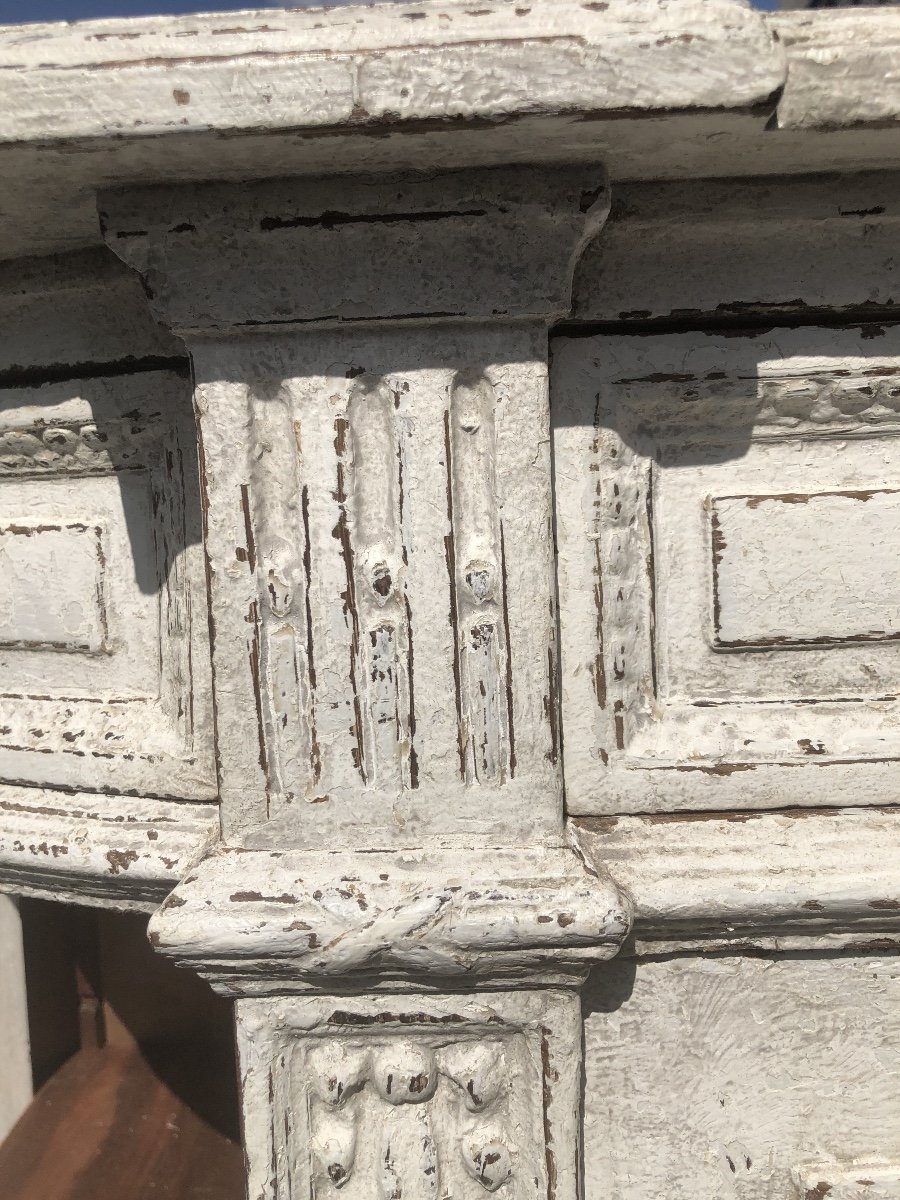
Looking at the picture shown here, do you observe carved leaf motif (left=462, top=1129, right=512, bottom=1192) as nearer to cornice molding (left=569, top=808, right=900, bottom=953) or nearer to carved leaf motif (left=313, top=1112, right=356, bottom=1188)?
carved leaf motif (left=313, top=1112, right=356, bottom=1188)

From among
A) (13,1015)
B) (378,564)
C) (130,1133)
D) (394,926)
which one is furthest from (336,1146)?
(13,1015)

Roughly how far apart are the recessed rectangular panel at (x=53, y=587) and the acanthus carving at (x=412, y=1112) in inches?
22.2

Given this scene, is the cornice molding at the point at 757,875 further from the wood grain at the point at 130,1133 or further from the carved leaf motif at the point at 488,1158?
the wood grain at the point at 130,1133

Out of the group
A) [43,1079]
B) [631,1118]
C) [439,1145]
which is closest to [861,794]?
[631,1118]

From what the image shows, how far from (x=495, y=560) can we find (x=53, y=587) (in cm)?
59

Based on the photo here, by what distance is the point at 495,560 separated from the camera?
826 mm

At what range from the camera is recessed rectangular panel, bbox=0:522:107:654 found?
104 centimetres

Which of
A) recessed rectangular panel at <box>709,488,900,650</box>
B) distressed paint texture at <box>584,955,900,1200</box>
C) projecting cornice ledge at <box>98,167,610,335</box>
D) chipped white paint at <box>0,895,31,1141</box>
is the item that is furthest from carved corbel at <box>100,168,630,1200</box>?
chipped white paint at <box>0,895,31,1141</box>

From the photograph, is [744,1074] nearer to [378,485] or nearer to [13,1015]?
[378,485]

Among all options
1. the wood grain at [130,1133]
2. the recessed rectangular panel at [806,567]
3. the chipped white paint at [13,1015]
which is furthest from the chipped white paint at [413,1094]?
the chipped white paint at [13,1015]

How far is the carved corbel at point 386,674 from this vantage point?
30.7 inches

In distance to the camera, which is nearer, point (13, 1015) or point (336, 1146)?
point (336, 1146)

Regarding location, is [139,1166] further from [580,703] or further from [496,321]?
[496,321]

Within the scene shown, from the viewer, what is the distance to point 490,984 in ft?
2.70
